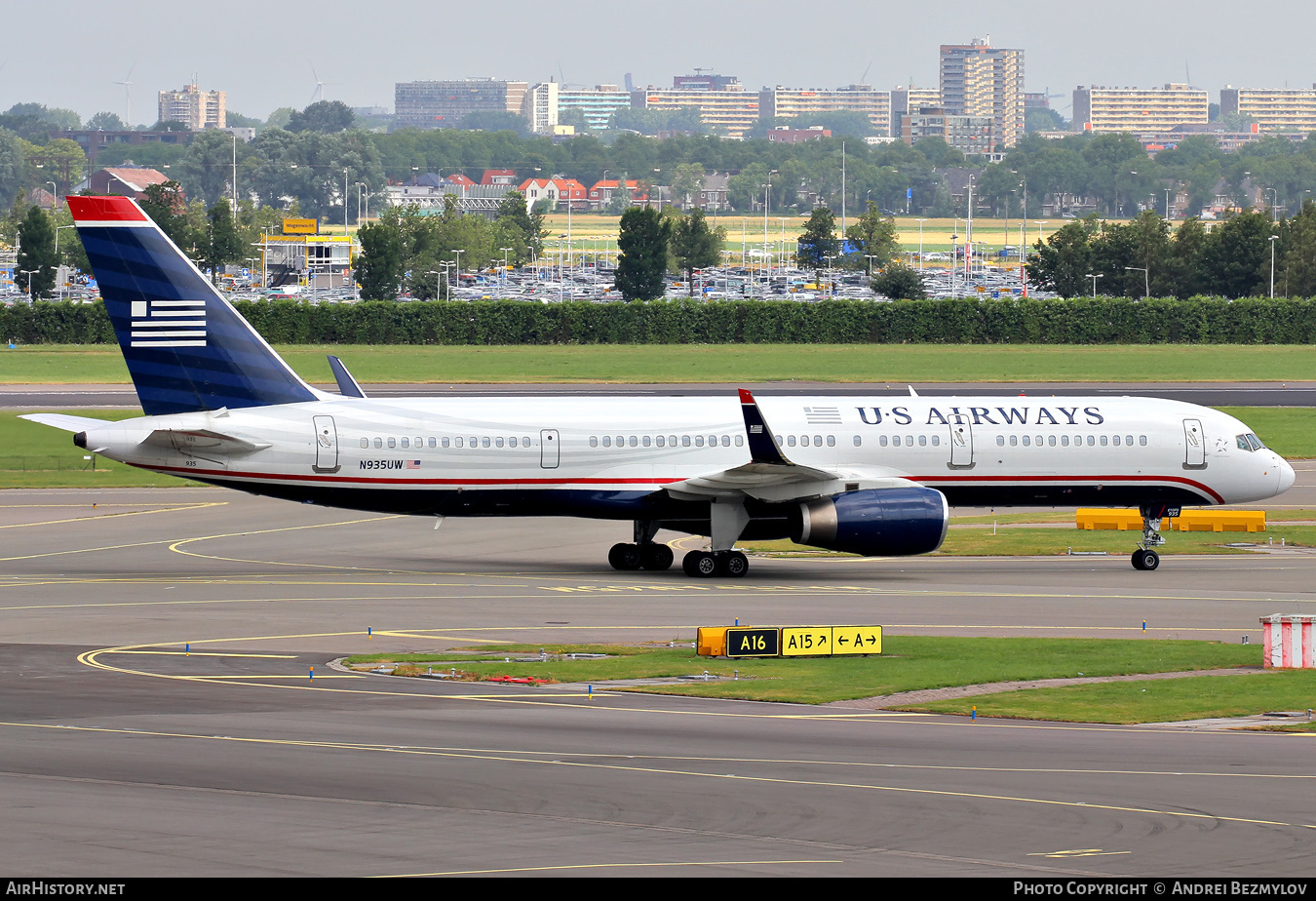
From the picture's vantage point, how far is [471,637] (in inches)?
1289

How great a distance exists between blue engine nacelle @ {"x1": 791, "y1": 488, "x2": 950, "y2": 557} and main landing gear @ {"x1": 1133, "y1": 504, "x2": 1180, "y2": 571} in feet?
21.0

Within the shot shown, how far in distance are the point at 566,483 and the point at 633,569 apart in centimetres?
334

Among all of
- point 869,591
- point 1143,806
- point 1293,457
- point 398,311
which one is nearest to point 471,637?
point 869,591

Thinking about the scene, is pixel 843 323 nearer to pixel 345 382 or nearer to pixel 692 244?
pixel 692 244

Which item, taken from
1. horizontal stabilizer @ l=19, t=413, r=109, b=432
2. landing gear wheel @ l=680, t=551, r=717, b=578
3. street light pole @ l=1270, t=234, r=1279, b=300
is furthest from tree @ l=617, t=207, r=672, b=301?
horizontal stabilizer @ l=19, t=413, r=109, b=432

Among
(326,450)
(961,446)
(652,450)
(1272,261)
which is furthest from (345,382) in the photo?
(1272,261)

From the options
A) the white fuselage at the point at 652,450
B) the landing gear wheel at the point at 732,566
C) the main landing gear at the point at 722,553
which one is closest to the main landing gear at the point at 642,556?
the main landing gear at the point at 722,553

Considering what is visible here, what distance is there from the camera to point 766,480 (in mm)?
40812

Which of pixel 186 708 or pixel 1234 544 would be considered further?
pixel 1234 544

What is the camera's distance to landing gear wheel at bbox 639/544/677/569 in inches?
1729

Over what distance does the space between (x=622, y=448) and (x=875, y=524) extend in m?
6.60

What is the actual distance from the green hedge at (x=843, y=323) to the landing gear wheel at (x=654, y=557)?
8623 centimetres

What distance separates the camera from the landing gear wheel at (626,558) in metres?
44.1

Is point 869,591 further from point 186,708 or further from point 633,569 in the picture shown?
point 186,708
